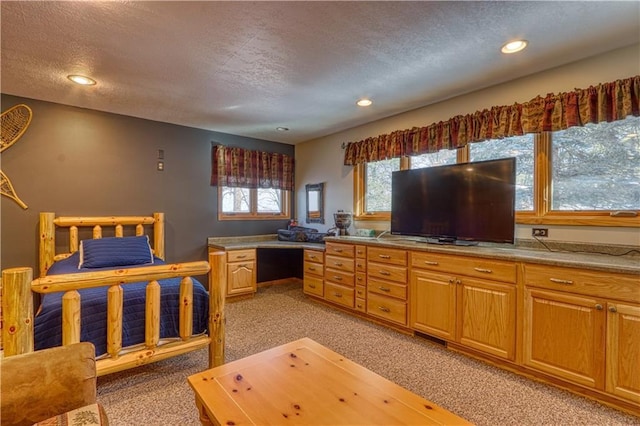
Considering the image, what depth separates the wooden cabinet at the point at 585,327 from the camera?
1856 millimetres

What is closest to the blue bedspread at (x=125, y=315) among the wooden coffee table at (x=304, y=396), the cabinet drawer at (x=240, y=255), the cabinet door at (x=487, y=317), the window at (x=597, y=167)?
the wooden coffee table at (x=304, y=396)

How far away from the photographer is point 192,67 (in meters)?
2.57

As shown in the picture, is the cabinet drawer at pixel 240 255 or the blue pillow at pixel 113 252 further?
the cabinet drawer at pixel 240 255

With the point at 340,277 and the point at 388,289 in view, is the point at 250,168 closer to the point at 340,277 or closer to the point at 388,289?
the point at 340,277

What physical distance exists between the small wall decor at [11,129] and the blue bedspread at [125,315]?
6.05 ft

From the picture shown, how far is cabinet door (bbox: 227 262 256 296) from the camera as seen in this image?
13.8 feet

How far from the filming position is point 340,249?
12.5 ft

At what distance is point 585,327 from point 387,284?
5.24 feet

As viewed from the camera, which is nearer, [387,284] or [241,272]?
[387,284]

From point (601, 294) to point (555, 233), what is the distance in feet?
2.53

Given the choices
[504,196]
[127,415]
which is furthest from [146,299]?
[504,196]

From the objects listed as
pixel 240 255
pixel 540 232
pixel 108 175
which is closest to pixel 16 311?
pixel 108 175

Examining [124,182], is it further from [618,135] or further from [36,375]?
[618,135]

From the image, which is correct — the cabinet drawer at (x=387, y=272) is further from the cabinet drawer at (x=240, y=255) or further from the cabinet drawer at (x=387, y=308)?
the cabinet drawer at (x=240, y=255)
